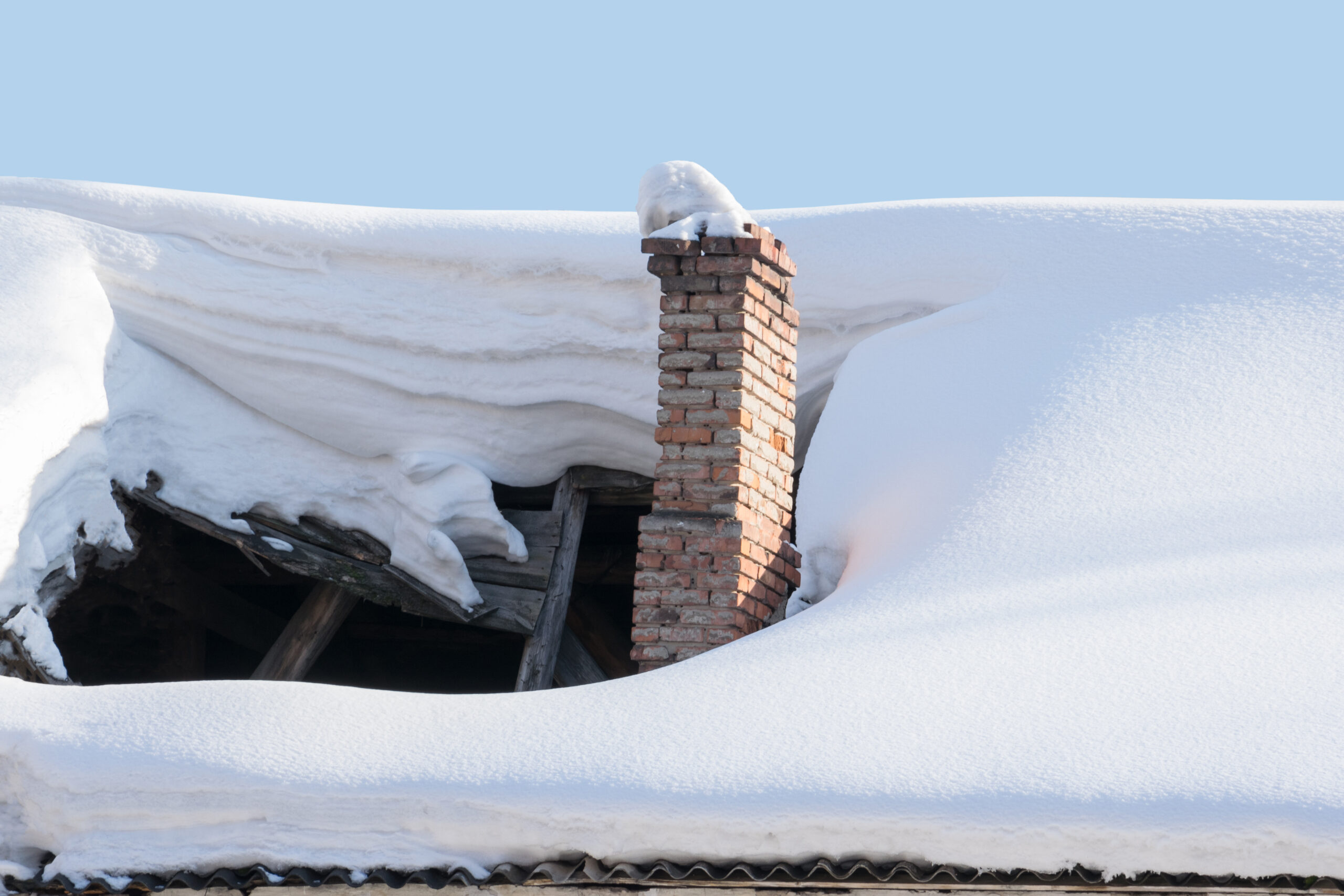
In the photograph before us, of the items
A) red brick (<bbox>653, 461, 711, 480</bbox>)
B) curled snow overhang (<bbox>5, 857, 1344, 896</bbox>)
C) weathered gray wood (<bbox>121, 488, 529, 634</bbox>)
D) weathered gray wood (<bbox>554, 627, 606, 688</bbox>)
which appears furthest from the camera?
weathered gray wood (<bbox>554, 627, 606, 688</bbox>)

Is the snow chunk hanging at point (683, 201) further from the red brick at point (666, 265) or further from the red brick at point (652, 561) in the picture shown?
the red brick at point (652, 561)

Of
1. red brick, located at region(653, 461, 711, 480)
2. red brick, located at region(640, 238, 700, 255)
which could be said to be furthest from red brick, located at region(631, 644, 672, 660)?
red brick, located at region(640, 238, 700, 255)

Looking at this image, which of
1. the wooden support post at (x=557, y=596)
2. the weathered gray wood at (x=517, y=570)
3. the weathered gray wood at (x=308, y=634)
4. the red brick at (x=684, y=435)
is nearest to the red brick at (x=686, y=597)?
the red brick at (x=684, y=435)

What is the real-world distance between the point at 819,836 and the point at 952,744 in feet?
1.38

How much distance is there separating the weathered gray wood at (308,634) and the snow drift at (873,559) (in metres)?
0.76

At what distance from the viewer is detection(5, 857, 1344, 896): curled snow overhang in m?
3.84

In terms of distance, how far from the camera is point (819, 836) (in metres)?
4.03

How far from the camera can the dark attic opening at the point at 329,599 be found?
777cm

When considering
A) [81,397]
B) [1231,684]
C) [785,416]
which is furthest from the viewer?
[81,397]

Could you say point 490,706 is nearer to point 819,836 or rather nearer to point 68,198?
point 819,836

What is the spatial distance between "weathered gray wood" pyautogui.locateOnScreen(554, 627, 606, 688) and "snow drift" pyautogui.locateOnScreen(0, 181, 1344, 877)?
3.12ft

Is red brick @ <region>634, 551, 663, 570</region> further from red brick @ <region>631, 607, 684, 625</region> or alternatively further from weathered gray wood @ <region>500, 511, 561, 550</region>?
weathered gray wood @ <region>500, 511, 561, 550</region>

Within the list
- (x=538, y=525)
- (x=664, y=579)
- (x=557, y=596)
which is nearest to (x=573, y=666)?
(x=557, y=596)

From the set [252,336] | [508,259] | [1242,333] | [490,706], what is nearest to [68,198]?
[252,336]
